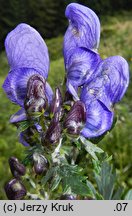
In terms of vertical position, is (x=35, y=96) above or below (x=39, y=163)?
above

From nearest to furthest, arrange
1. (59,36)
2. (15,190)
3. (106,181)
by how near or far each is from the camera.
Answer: (15,190)
(106,181)
(59,36)

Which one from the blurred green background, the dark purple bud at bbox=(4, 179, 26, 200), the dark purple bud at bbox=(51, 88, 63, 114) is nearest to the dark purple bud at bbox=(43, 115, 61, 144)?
the dark purple bud at bbox=(51, 88, 63, 114)

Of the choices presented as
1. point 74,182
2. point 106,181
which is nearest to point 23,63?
point 74,182

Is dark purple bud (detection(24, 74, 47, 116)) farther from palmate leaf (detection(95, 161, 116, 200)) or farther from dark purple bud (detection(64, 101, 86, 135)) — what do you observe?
palmate leaf (detection(95, 161, 116, 200))

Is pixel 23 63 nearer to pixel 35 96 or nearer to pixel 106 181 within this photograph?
pixel 35 96

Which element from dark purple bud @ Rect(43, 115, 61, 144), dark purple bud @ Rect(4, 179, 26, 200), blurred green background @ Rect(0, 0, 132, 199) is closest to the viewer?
dark purple bud @ Rect(43, 115, 61, 144)

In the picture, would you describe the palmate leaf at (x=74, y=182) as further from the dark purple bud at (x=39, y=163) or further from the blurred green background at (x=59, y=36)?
the blurred green background at (x=59, y=36)

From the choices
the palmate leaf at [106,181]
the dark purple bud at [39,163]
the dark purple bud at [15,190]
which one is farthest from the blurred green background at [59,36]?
the dark purple bud at [39,163]
